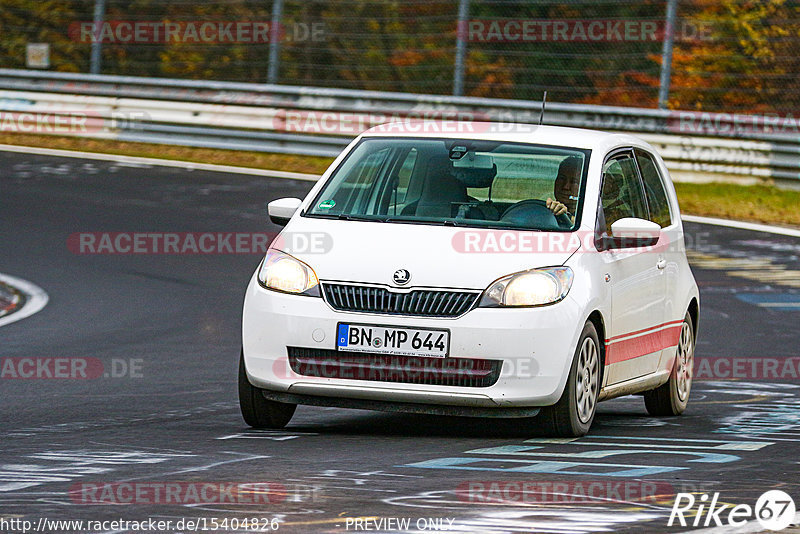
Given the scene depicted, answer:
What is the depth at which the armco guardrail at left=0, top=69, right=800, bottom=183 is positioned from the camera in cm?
2166

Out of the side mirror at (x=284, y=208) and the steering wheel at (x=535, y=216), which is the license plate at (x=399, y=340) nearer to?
the steering wheel at (x=535, y=216)

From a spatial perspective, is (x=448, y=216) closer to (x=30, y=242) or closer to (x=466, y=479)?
(x=466, y=479)

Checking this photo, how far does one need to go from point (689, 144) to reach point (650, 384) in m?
13.0

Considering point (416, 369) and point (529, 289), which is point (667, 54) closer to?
point (529, 289)

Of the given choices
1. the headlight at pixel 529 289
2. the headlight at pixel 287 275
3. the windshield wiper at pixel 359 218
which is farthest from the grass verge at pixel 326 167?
the headlight at pixel 287 275

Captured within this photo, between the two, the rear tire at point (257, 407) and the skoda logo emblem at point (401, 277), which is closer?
the skoda logo emblem at point (401, 277)

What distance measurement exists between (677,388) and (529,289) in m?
2.21

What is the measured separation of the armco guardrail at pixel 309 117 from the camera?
21.7m

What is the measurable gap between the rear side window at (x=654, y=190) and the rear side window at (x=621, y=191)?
0.46 feet

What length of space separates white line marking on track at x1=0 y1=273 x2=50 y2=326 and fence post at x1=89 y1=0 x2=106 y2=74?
40.2 feet

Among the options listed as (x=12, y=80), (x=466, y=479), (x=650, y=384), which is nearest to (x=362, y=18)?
(x=12, y=80)

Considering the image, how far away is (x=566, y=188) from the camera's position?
8.88 m

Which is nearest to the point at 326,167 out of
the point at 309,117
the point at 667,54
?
the point at 309,117

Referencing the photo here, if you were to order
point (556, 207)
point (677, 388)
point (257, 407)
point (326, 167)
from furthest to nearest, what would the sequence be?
point (326, 167) < point (677, 388) < point (556, 207) < point (257, 407)
